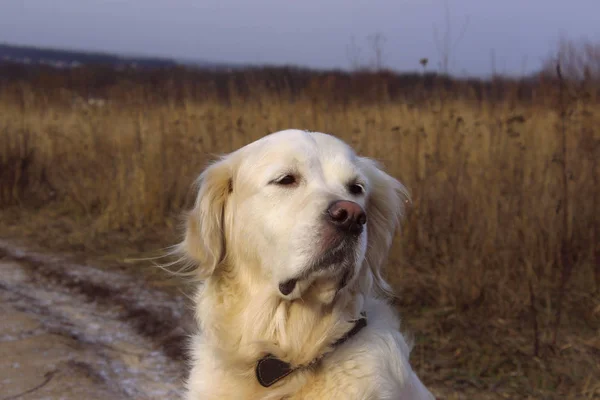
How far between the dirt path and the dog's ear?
52.6 inches

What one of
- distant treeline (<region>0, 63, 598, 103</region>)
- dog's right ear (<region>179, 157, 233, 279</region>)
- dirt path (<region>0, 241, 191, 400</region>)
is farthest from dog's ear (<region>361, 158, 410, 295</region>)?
distant treeline (<region>0, 63, 598, 103</region>)

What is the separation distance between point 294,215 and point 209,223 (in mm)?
465

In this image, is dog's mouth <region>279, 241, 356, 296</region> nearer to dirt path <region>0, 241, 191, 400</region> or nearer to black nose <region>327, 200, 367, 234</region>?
black nose <region>327, 200, 367, 234</region>

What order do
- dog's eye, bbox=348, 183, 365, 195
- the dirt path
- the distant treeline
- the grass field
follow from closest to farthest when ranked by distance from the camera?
dog's eye, bbox=348, 183, 365, 195 < the dirt path < the grass field < the distant treeline

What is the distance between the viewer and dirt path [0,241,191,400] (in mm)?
3344

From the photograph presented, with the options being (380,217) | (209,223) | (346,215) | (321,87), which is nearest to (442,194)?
(380,217)

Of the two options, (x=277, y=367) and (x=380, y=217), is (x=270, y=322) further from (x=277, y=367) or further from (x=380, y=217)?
(x=380, y=217)

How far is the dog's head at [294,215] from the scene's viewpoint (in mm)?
2090

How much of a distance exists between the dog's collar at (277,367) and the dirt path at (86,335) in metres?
1.15

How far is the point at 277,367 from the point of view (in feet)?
Result: 7.48

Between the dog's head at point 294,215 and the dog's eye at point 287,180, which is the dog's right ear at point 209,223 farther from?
the dog's eye at point 287,180

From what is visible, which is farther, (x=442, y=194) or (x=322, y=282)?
(x=442, y=194)

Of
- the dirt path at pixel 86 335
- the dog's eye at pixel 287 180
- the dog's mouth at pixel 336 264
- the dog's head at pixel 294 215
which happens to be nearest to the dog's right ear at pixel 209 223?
the dog's head at pixel 294 215

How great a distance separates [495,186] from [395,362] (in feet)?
8.21
